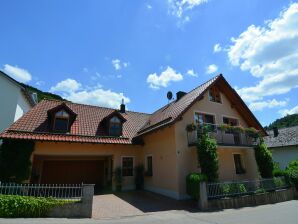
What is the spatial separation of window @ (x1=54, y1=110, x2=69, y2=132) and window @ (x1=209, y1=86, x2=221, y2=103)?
12.3 meters

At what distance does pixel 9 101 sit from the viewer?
17.7 meters

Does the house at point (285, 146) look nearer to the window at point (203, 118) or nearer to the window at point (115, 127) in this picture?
the window at point (203, 118)

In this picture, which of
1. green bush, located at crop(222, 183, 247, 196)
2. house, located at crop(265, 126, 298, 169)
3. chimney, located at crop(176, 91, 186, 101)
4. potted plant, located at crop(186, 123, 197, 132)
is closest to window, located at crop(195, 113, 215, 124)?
potted plant, located at crop(186, 123, 197, 132)

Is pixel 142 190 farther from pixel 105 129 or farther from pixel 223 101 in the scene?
pixel 223 101

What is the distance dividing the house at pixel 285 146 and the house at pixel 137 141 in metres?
8.72

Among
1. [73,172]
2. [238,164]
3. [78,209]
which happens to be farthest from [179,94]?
[78,209]

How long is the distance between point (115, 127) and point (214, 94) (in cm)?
933

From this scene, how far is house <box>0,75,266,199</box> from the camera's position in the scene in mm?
14453

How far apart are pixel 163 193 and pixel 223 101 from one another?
9.71 metres

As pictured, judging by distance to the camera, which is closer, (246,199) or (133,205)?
(133,205)

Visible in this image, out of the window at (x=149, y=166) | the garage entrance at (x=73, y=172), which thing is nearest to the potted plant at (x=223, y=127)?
the window at (x=149, y=166)

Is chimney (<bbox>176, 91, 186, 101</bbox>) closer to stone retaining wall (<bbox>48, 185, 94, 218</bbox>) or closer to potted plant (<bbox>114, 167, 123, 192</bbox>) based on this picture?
potted plant (<bbox>114, 167, 123, 192</bbox>)

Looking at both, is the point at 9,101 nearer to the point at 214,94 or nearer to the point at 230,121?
the point at 214,94

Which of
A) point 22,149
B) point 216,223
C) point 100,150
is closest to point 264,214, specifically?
point 216,223
